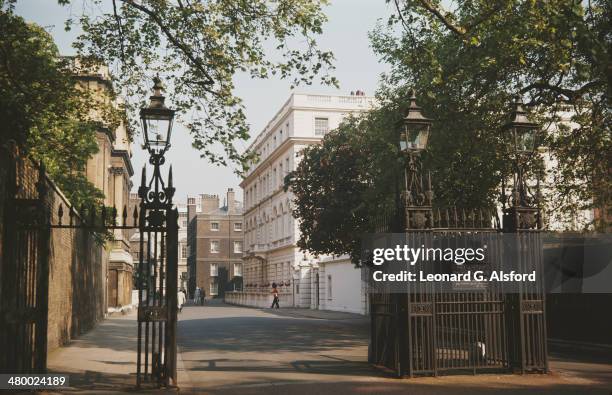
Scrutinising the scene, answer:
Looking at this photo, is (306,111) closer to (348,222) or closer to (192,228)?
(348,222)

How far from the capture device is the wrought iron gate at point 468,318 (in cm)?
1066

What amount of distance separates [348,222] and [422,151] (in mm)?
16575

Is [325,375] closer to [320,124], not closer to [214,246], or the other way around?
[320,124]

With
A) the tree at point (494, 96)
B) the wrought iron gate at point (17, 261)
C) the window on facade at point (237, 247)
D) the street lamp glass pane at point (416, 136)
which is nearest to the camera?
the wrought iron gate at point (17, 261)

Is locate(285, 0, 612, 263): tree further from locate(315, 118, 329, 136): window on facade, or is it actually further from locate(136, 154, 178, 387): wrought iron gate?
locate(315, 118, 329, 136): window on facade

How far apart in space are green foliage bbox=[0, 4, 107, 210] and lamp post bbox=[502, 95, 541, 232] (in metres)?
7.72

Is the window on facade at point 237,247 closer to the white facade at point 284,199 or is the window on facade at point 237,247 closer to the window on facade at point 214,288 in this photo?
the window on facade at point 214,288

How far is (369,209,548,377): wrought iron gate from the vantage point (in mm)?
10664

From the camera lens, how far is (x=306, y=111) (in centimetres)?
5378

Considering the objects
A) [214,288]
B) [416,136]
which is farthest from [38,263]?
[214,288]

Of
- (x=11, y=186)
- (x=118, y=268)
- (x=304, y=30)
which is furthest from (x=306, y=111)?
(x=11, y=186)

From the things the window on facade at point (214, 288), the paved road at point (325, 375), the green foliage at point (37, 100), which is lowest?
the window on facade at point (214, 288)

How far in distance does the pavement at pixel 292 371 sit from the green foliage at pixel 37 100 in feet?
11.7

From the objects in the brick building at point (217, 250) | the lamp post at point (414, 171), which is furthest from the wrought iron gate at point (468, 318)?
the brick building at point (217, 250)
